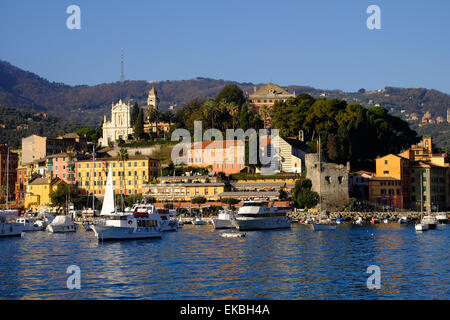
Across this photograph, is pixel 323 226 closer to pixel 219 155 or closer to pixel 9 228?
pixel 9 228

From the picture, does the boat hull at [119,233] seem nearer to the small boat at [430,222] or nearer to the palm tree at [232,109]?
the small boat at [430,222]

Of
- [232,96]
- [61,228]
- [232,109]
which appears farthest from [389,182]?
[61,228]

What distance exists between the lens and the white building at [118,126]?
465 ft

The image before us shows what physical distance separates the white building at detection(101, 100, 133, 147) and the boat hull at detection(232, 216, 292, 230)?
2678 inches

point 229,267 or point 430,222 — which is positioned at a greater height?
point 430,222

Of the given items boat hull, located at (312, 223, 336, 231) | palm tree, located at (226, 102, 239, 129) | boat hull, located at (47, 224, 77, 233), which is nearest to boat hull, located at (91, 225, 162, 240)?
boat hull, located at (47, 224, 77, 233)

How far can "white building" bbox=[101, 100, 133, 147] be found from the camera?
14188 centimetres

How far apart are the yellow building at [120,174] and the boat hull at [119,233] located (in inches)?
1932

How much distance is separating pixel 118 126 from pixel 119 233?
83.2m

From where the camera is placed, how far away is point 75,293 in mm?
32750

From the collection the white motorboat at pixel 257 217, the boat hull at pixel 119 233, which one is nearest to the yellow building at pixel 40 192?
the white motorboat at pixel 257 217

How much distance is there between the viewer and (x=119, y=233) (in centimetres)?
6172

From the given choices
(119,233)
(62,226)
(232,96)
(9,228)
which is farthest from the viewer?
(232,96)

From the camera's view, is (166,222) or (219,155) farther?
(219,155)
